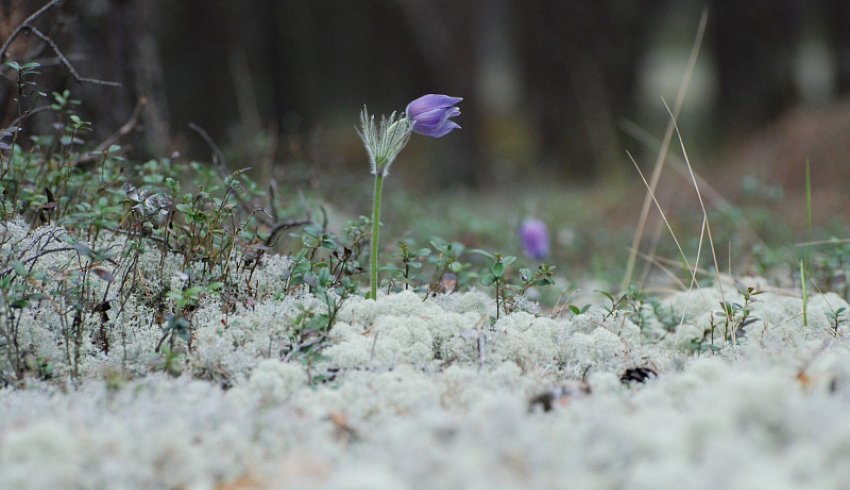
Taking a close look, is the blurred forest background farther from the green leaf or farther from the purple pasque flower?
the green leaf

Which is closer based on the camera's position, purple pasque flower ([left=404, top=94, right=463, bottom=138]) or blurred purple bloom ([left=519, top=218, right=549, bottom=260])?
purple pasque flower ([left=404, top=94, right=463, bottom=138])

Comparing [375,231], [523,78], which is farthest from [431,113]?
[523,78]

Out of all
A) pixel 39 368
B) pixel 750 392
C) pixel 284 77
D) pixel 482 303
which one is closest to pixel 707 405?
pixel 750 392

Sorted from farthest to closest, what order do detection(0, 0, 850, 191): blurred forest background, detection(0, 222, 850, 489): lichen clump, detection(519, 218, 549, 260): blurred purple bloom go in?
detection(0, 0, 850, 191): blurred forest background → detection(519, 218, 549, 260): blurred purple bloom → detection(0, 222, 850, 489): lichen clump

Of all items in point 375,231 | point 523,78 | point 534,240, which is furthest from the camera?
point 523,78

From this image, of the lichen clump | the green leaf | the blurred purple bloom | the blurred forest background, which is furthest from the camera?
the blurred forest background

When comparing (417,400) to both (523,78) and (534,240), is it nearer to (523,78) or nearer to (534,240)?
(534,240)

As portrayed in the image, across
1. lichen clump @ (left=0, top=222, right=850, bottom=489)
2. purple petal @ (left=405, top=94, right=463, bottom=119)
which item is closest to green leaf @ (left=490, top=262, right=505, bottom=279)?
lichen clump @ (left=0, top=222, right=850, bottom=489)
